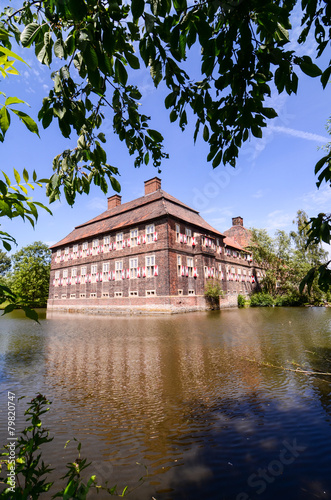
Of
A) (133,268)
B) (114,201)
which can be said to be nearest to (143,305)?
(133,268)

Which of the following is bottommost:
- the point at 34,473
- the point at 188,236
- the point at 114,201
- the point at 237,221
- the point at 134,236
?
the point at 34,473

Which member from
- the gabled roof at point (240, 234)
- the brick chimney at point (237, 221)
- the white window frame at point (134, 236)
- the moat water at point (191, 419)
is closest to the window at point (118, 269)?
the white window frame at point (134, 236)

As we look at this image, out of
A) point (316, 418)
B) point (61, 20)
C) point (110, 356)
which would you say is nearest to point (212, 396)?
point (316, 418)

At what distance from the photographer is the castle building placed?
73.3 ft

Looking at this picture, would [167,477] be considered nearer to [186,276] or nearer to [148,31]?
[148,31]

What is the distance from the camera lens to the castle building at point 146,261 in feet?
73.3

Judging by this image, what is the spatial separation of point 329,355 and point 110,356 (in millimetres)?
5037

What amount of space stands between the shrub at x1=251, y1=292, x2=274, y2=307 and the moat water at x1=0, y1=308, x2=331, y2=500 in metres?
25.0

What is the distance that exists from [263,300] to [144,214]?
17.3m

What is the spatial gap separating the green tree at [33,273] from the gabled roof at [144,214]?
12.4 m

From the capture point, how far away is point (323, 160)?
179 centimetres

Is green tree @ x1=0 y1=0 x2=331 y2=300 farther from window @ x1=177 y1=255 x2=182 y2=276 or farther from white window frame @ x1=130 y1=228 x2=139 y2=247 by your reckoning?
white window frame @ x1=130 y1=228 x2=139 y2=247

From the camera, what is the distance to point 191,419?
2953mm

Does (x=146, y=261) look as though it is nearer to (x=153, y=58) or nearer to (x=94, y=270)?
(x=94, y=270)
